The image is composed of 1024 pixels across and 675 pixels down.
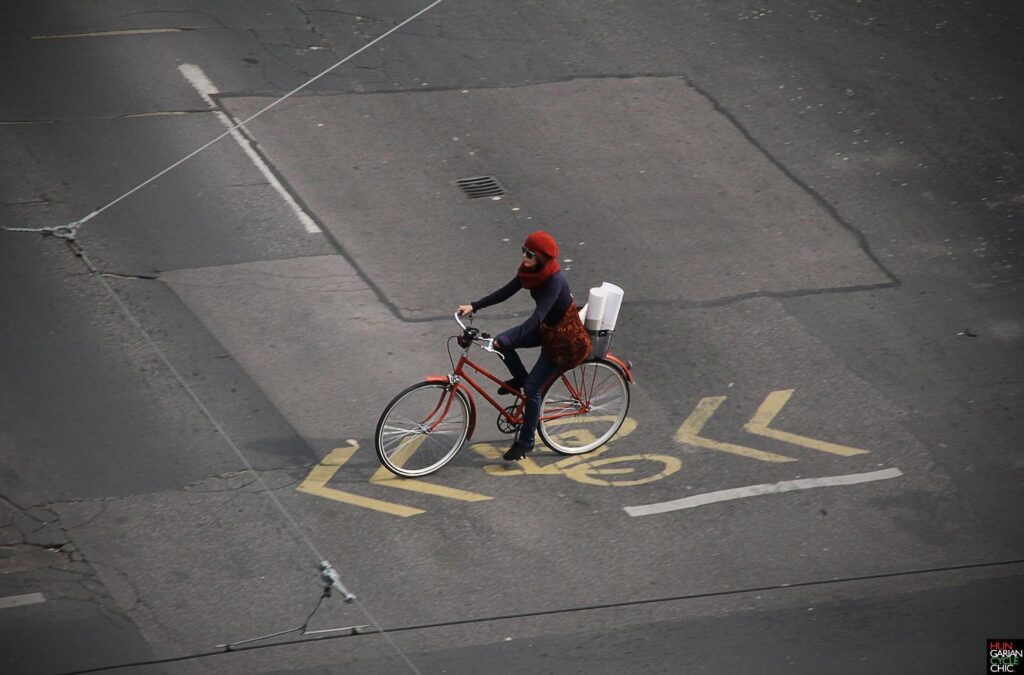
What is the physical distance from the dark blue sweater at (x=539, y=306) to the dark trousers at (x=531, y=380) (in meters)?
0.05

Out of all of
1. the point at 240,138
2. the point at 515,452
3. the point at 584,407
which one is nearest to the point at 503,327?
the point at 584,407

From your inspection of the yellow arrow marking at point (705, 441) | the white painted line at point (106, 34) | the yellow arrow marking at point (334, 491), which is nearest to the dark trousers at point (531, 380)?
the yellow arrow marking at point (334, 491)

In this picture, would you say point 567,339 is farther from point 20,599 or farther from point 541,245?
point 20,599

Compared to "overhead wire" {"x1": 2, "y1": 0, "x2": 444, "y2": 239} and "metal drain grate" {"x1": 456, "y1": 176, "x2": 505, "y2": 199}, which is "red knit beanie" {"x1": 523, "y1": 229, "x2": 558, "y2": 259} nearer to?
"metal drain grate" {"x1": 456, "y1": 176, "x2": 505, "y2": 199}

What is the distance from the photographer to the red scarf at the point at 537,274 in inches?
323

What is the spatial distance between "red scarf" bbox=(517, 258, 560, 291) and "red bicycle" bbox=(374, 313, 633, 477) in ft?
1.72

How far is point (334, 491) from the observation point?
8328 mm

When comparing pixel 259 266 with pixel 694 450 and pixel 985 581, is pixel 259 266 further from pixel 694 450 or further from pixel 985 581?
pixel 985 581

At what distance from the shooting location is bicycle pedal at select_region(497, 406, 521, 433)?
29.2 feet

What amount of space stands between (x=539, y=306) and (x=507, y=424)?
114cm

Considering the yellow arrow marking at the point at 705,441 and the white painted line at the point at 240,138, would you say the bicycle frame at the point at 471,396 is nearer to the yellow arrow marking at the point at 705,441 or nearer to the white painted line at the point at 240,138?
the yellow arrow marking at the point at 705,441

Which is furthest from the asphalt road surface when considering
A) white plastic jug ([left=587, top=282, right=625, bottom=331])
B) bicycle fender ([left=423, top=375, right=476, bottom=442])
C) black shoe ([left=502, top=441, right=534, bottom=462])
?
white plastic jug ([left=587, top=282, right=625, bottom=331])

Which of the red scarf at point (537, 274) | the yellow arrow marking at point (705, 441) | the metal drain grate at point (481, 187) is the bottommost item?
the yellow arrow marking at point (705, 441)

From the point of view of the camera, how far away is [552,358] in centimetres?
858
